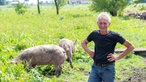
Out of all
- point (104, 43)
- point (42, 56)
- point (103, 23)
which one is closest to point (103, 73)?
point (104, 43)

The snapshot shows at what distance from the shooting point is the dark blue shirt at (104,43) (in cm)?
615

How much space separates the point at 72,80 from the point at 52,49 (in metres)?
1.01

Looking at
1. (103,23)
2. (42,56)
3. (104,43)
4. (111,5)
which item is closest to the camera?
(103,23)

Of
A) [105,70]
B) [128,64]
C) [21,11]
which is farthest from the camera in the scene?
[21,11]

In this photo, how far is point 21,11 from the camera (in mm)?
54219

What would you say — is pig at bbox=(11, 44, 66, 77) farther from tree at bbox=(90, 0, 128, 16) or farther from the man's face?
tree at bbox=(90, 0, 128, 16)

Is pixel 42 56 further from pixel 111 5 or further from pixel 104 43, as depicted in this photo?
pixel 111 5

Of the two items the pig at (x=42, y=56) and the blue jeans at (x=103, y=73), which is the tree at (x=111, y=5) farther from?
the blue jeans at (x=103, y=73)

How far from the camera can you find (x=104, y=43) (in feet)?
20.3

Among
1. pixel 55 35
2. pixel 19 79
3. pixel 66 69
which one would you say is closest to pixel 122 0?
pixel 55 35

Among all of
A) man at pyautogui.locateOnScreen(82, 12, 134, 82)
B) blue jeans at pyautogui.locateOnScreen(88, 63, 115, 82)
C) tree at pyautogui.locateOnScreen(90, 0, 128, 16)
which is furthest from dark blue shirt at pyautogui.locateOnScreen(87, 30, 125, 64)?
tree at pyautogui.locateOnScreen(90, 0, 128, 16)

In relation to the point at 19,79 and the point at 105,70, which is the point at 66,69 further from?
the point at 105,70

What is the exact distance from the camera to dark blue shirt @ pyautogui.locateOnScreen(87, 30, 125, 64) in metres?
6.15

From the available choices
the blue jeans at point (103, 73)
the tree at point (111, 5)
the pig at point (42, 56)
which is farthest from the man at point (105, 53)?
the tree at point (111, 5)
